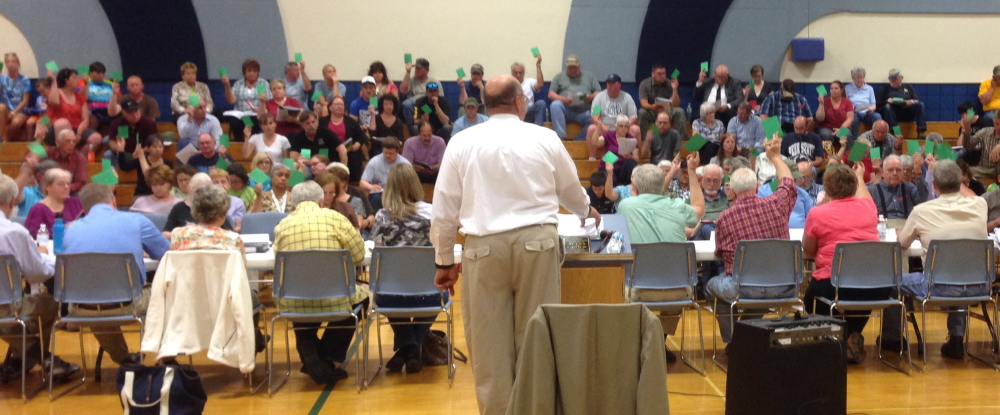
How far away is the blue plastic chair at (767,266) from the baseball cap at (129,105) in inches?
285

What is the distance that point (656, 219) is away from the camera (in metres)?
5.50

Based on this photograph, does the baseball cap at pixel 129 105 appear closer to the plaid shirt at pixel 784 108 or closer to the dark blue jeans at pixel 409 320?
the dark blue jeans at pixel 409 320

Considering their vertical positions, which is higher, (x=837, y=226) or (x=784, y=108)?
(x=784, y=108)

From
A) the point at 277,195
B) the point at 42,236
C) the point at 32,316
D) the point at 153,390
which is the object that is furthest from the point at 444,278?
the point at 277,195

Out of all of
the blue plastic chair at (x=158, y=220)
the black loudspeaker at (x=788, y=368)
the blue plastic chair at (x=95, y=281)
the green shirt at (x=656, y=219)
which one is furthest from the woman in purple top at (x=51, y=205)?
the black loudspeaker at (x=788, y=368)

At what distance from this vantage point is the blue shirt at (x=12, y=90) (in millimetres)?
10633

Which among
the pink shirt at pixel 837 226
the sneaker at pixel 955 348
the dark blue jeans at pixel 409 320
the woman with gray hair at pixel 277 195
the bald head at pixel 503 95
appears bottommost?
the sneaker at pixel 955 348

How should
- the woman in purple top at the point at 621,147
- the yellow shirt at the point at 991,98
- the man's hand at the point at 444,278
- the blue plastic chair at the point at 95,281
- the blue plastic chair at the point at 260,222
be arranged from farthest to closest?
the yellow shirt at the point at 991,98 < the woman in purple top at the point at 621,147 < the blue plastic chair at the point at 260,222 < the blue plastic chair at the point at 95,281 < the man's hand at the point at 444,278

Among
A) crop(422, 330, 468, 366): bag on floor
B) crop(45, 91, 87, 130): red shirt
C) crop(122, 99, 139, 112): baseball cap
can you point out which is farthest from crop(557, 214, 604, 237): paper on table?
crop(45, 91, 87, 130): red shirt

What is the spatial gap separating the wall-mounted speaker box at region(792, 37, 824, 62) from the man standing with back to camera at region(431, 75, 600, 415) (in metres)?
9.73

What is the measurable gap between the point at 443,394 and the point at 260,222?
7.90 ft

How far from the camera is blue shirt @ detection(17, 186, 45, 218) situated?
755 cm

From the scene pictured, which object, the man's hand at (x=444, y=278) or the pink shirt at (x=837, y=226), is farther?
the pink shirt at (x=837, y=226)

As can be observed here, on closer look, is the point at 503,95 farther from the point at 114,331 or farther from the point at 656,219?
the point at 114,331
